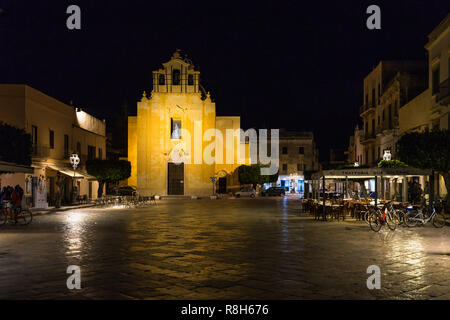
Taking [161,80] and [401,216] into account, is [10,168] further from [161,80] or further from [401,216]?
[161,80]

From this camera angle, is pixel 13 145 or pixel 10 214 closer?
pixel 10 214

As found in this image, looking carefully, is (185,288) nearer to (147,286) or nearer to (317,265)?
(147,286)

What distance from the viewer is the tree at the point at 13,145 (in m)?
24.2

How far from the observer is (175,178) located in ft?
181

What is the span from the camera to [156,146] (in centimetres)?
5519

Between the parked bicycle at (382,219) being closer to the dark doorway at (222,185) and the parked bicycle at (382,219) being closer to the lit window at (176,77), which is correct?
the lit window at (176,77)

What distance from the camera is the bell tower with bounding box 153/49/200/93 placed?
178 ft

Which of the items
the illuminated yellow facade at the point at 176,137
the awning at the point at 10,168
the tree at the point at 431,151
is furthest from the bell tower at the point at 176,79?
the tree at the point at 431,151

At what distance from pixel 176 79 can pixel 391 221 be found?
136 feet

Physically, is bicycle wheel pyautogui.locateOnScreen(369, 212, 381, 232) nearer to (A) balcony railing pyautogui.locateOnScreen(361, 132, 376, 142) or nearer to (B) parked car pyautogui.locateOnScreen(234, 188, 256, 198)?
(A) balcony railing pyautogui.locateOnScreen(361, 132, 376, 142)

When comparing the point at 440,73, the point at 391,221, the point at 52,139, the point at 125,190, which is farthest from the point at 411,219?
the point at 125,190

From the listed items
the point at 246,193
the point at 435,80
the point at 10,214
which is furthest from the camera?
the point at 246,193

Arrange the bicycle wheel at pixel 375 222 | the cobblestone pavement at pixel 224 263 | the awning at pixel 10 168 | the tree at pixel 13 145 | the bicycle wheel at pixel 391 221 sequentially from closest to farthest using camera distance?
the cobblestone pavement at pixel 224 263 < the bicycle wheel at pixel 375 222 < the bicycle wheel at pixel 391 221 < the awning at pixel 10 168 < the tree at pixel 13 145

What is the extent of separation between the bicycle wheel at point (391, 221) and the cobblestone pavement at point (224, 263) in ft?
1.64
